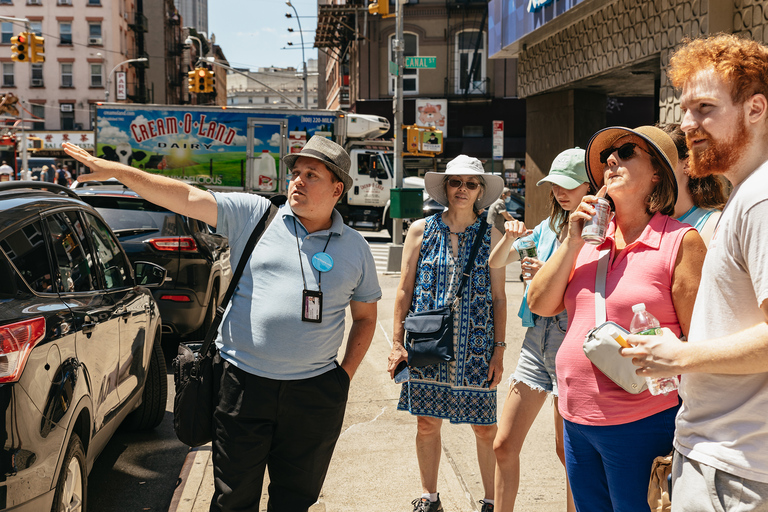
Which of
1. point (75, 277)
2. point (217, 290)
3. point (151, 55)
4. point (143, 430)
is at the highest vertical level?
point (151, 55)

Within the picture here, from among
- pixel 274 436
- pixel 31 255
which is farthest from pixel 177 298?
pixel 274 436

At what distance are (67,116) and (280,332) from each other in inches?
2489

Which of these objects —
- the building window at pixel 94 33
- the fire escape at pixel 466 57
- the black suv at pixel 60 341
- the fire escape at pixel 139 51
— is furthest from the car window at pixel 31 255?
the fire escape at pixel 139 51

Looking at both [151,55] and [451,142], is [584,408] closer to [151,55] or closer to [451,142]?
[451,142]

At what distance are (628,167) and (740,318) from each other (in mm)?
834

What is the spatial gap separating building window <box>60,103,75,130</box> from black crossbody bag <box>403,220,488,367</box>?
202 feet

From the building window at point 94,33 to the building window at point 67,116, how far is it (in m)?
5.51

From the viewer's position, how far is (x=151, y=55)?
71.6m

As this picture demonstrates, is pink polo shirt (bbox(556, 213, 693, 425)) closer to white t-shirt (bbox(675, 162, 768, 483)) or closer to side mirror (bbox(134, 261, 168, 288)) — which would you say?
white t-shirt (bbox(675, 162, 768, 483))

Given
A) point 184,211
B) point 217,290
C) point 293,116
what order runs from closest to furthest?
1. point 184,211
2. point 217,290
3. point 293,116

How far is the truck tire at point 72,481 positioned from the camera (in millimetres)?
2947

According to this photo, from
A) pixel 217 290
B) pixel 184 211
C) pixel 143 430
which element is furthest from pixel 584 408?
pixel 217 290

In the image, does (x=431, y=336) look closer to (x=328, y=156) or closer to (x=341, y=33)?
(x=328, y=156)

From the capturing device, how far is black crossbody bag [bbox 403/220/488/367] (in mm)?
3762
